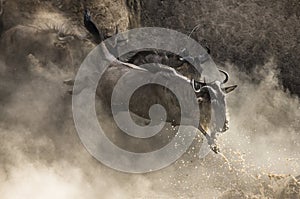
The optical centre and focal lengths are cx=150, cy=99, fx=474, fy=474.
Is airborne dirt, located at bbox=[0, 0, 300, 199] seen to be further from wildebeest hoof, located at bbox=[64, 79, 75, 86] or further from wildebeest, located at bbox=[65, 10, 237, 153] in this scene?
wildebeest, located at bbox=[65, 10, 237, 153]

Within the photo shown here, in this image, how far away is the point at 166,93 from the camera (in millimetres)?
4961

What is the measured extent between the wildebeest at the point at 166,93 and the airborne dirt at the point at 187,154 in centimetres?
78

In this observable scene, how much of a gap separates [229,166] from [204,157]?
1.17 feet

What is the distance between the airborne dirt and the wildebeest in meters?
0.78

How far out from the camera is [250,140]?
7.47 metres

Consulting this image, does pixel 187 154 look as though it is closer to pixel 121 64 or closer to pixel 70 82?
pixel 121 64

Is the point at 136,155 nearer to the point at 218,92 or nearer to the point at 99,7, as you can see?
the point at 218,92

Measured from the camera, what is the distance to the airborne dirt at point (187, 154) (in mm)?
5668

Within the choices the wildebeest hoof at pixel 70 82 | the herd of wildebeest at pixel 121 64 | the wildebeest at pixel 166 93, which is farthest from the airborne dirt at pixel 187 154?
the wildebeest at pixel 166 93

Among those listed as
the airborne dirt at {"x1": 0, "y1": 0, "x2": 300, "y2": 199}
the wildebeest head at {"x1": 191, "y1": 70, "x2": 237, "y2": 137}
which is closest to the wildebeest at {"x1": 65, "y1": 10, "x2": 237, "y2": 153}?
the wildebeest head at {"x1": 191, "y1": 70, "x2": 237, "y2": 137}

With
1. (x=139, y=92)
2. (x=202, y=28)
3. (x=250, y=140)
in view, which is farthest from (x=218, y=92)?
(x=202, y=28)

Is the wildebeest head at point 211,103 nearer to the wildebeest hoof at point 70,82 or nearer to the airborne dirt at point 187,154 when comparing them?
the airborne dirt at point 187,154

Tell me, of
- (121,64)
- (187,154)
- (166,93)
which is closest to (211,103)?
(166,93)

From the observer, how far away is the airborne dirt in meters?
5.67
